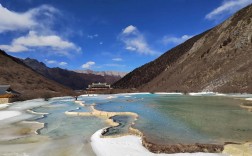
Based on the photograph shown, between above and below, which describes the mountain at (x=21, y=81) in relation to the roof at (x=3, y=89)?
above

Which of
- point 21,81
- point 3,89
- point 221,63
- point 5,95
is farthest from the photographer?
point 21,81

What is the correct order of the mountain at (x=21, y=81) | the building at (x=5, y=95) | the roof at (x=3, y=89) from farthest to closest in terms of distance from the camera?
1. the mountain at (x=21, y=81)
2. the roof at (x=3, y=89)
3. the building at (x=5, y=95)

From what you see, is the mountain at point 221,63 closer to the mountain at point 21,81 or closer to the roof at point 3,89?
the mountain at point 21,81

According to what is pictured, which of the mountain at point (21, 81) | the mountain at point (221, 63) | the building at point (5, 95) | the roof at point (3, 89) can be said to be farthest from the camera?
the mountain at point (21, 81)

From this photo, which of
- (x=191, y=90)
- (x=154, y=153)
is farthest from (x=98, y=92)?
(x=154, y=153)

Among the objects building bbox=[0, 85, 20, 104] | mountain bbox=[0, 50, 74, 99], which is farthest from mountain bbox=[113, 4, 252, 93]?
building bbox=[0, 85, 20, 104]

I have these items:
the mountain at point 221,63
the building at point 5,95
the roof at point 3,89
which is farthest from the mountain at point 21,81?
the mountain at point 221,63

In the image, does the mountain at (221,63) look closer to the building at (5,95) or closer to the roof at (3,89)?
the building at (5,95)

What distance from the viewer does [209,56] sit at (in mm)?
120750

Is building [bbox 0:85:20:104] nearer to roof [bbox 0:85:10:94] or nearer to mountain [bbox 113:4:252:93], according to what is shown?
roof [bbox 0:85:10:94]

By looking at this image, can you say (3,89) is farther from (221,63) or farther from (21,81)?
(221,63)

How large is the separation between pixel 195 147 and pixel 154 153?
2687 mm

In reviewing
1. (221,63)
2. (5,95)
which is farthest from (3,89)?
(221,63)

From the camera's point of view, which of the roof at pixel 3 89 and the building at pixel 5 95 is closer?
the building at pixel 5 95
